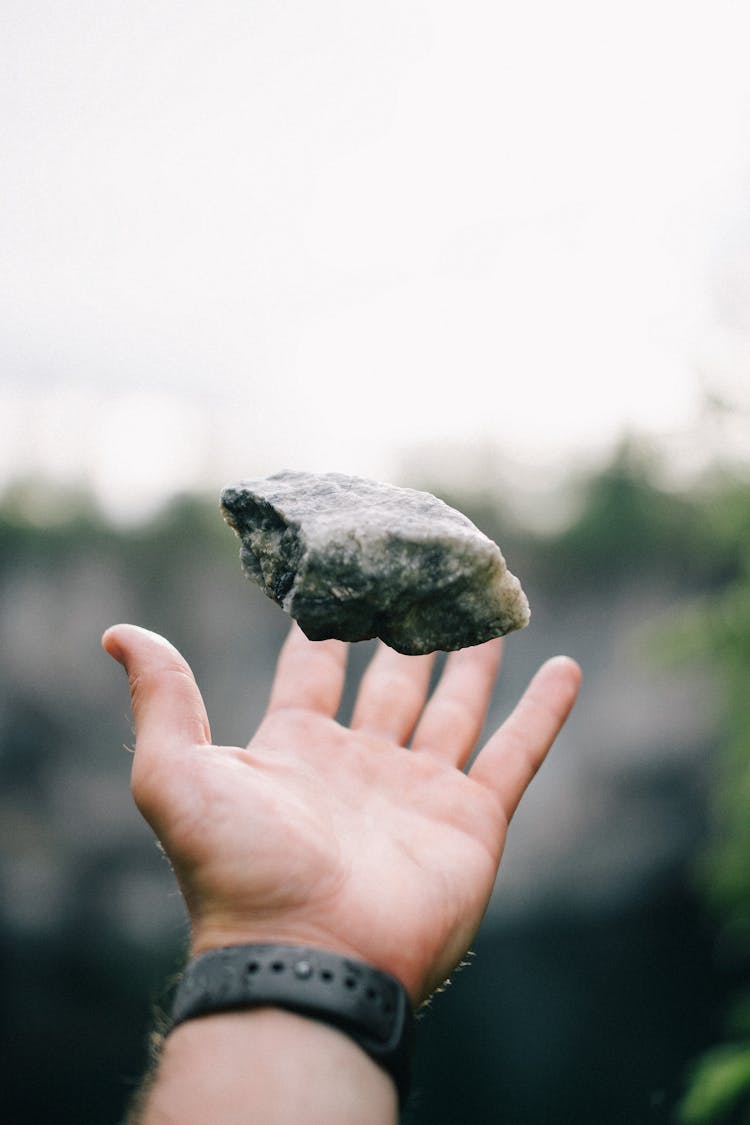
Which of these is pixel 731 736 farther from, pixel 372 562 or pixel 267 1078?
pixel 267 1078

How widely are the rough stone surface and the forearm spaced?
0.63m

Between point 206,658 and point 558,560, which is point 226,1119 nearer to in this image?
point 206,658

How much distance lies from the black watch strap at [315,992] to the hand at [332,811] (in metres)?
0.05

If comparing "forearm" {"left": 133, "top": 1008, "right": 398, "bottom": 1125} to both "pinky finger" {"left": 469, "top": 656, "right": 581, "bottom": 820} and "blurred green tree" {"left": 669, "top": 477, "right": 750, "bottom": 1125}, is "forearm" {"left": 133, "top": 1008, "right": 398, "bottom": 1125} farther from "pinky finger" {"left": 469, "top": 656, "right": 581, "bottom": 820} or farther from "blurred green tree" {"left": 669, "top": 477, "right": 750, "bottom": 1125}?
"blurred green tree" {"left": 669, "top": 477, "right": 750, "bottom": 1125}


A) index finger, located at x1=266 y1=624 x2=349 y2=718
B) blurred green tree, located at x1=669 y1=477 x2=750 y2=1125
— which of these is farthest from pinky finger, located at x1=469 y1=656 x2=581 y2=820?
blurred green tree, located at x1=669 y1=477 x2=750 y2=1125

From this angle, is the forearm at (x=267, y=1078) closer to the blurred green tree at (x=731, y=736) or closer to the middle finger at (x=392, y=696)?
the middle finger at (x=392, y=696)

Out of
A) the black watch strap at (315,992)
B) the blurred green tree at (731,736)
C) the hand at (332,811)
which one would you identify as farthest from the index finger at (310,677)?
the blurred green tree at (731,736)

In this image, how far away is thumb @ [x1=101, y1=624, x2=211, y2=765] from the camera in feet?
4.91

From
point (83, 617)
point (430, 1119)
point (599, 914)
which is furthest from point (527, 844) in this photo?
point (83, 617)

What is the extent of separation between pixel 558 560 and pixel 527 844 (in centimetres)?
206

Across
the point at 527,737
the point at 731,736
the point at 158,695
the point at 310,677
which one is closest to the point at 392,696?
the point at 310,677

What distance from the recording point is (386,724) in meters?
1.94

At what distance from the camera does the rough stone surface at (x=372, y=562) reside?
1413 millimetres

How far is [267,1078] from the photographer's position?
1.21 metres
